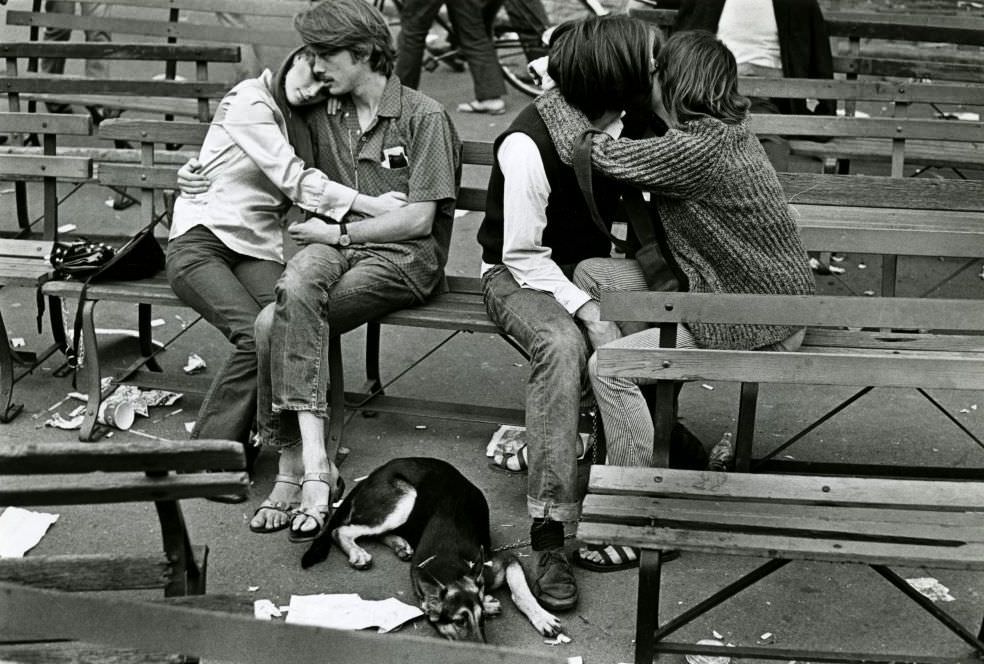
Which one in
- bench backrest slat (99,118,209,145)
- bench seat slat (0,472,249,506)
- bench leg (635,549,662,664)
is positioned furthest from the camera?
bench backrest slat (99,118,209,145)

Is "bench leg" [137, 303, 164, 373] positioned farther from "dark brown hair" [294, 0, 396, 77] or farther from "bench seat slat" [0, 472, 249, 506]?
"bench seat slat" [0, 472, 249, 506]

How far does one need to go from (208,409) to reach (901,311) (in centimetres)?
248

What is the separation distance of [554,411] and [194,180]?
1872 millimetres

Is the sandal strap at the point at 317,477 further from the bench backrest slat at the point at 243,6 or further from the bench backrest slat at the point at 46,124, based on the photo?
the bench backrest slat at the point at 243,6

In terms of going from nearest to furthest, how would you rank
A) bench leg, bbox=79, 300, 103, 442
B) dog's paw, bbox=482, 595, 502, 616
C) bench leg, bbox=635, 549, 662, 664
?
bench leg, bbox=635, 549, 662, 664, dog's paw, bbox=482, 595, 502, 616, bench leg, bbox=79, 300, 103, 442

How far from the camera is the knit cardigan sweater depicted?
4.24 meters

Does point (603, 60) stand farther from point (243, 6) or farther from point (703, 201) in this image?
point (243, 6)

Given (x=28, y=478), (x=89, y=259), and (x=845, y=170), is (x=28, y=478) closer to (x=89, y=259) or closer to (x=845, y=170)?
(x=89, y=259)

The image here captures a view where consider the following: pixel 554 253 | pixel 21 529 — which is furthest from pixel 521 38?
pixel 21 529

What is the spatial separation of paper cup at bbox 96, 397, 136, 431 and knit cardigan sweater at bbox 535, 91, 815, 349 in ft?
6.85

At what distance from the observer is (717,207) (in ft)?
14.2

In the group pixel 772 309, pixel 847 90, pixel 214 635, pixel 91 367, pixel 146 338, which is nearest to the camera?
pixel 214 635

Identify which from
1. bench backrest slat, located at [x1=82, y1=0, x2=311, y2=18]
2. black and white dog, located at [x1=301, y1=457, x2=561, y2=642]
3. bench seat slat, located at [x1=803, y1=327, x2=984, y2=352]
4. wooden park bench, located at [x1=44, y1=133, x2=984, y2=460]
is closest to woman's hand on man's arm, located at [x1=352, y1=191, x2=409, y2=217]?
wooden park bench, located at [x1=44, y1=133, x2=984, y2=460]

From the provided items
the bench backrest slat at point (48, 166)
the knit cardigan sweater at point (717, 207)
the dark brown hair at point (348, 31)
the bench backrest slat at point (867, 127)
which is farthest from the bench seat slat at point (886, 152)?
the bench backrest slat at point (48, 166)
